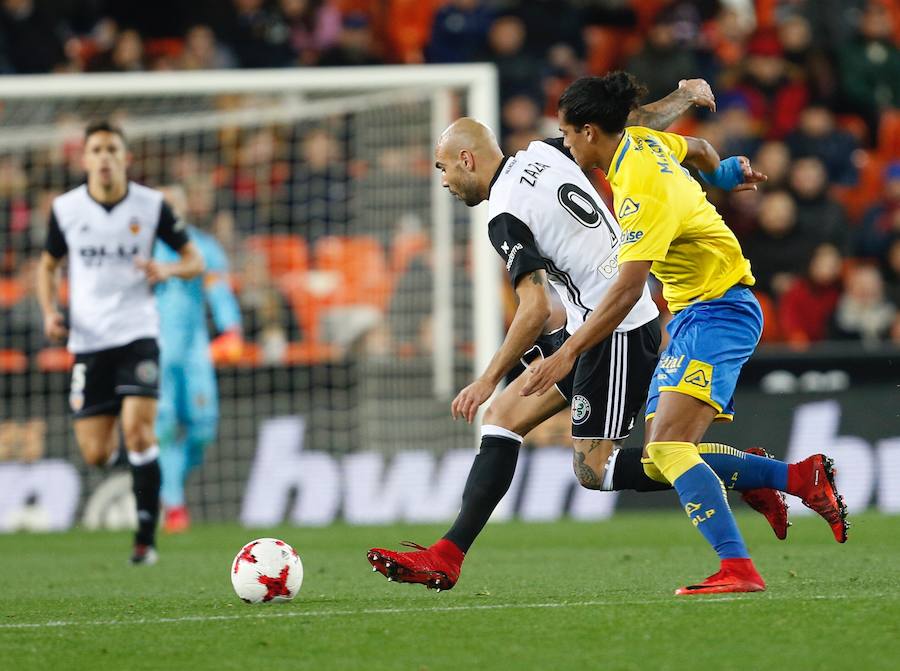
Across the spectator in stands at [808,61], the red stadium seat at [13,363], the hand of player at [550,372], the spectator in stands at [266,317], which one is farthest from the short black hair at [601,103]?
the spectator in stands at [808,61]

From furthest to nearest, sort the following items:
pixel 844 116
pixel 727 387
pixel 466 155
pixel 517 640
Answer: pixel 844 116 → pixel 466 155 → pixel 727 387 → pixel 517 640

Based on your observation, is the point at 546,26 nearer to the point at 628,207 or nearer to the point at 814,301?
the point at 814,301

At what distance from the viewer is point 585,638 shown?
15.3 ft

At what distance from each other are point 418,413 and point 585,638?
7954 mm

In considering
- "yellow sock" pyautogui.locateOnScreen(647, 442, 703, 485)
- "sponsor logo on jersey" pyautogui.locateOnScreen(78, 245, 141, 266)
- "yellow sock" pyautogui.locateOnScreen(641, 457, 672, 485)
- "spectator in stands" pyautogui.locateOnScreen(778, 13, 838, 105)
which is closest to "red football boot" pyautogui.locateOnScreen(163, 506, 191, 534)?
"sponsor logo on jersey" pyautogui.locateOnScreen(78, 245, 141, 266)

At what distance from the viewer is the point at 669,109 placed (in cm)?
633

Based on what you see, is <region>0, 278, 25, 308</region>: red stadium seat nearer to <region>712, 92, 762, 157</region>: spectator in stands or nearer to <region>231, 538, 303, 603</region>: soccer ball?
<region>712, 92, 762, 157</region>: spectator in stands

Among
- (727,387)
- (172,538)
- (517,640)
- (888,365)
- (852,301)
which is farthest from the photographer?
(852,301)

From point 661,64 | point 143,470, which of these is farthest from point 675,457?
point 661,64

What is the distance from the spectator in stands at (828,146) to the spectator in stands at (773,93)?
63 centimetres

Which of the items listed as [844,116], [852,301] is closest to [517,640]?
[852,301]

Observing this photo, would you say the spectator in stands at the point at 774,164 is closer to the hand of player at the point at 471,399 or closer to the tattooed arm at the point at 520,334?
the tattooed arm at the point at 520,334

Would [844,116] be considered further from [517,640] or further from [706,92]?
[517,640]

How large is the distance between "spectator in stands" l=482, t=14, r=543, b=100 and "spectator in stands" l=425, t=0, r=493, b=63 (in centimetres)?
21
